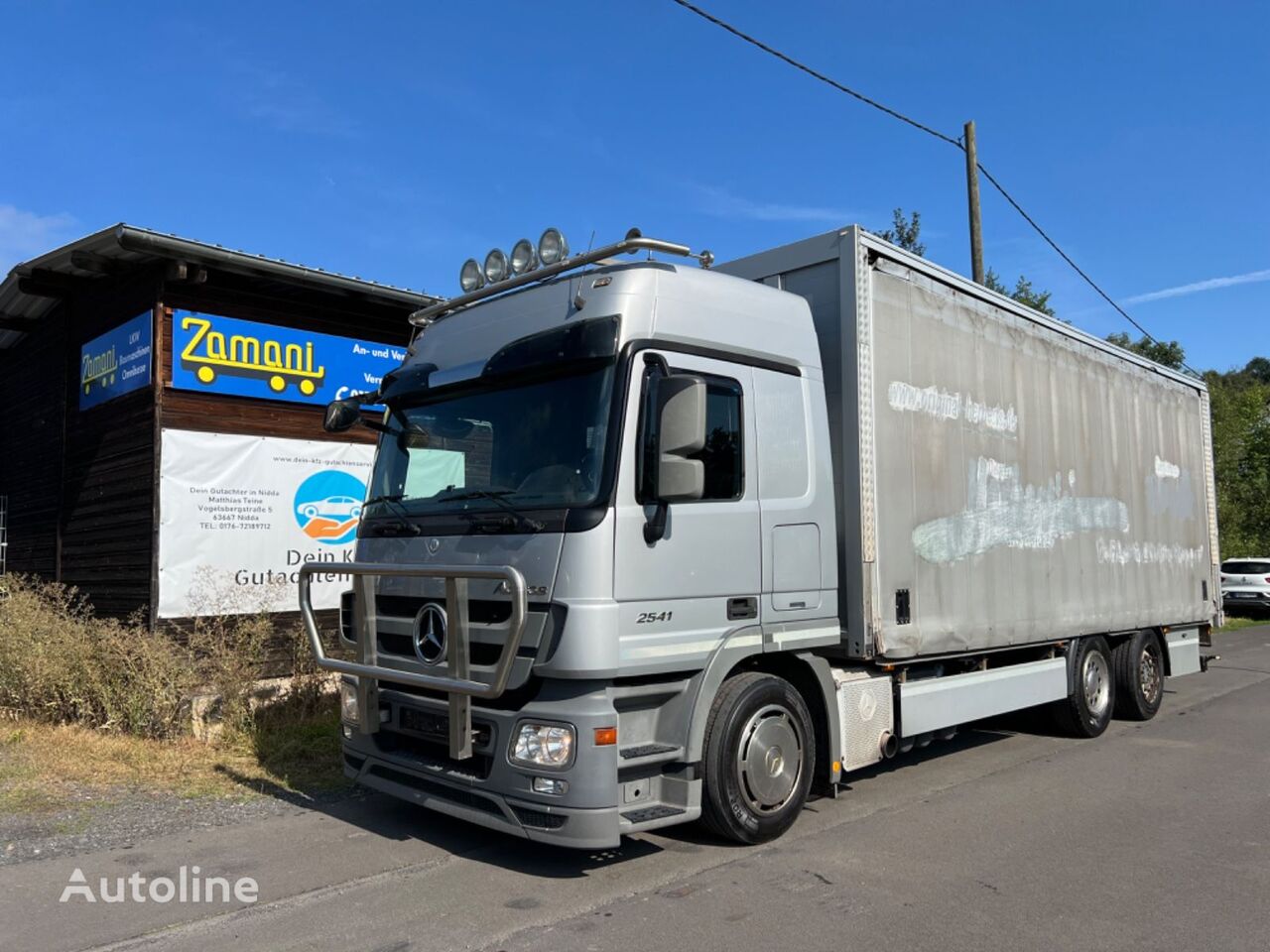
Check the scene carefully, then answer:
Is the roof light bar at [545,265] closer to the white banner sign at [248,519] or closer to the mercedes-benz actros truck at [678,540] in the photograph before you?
the mercedes-benz actros truck at [678,540]

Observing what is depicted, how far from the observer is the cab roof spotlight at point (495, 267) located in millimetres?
5969

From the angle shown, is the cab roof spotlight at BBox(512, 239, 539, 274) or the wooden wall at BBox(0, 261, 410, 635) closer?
the cab roof spotlight at BBox(512, 239, 539, 274)

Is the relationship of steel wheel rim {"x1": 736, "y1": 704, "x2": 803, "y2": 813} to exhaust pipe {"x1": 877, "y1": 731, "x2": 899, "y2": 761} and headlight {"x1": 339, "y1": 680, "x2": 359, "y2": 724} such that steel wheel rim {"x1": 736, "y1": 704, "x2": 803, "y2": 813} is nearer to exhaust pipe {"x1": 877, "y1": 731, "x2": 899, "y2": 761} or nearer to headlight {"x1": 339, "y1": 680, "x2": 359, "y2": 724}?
exhaust pipe {"x1": 877, "y1": 731, "x2": 899, "y2": 761}

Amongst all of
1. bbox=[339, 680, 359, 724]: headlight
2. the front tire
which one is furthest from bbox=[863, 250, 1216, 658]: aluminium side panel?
bbox=[339, 680, 359, 724]: headlight

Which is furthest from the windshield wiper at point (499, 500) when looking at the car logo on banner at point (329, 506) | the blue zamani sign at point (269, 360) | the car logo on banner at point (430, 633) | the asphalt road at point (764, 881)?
the car logo on banner at point (329, 506)

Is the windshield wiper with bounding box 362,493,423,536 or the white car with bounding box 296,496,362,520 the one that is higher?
the white car with bounding box 296,496,362,520

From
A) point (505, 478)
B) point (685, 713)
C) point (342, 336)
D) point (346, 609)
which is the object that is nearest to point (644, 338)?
point (505, 478)

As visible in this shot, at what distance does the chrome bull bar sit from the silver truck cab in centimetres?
1

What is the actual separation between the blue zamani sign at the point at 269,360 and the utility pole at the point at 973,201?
9.11 m

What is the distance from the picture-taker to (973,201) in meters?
15.1

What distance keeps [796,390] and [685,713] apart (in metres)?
2.03

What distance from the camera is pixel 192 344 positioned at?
9148mm

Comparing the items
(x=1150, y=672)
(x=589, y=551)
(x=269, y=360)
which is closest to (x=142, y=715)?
(x=269, y=360)

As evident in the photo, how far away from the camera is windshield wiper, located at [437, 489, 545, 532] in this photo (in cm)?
469
